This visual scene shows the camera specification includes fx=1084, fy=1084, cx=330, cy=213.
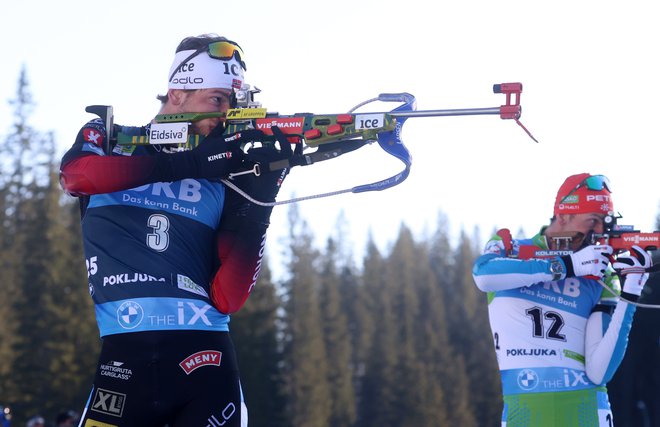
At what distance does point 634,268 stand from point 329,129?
3.40 m

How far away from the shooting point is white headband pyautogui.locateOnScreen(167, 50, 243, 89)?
6.01 m

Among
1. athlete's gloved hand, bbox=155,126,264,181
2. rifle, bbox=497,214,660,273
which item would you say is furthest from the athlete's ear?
athlete's gloved hand, bbox=155,126,264,181

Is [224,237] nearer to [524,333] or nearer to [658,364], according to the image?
[524,333]

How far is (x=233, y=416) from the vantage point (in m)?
5.35

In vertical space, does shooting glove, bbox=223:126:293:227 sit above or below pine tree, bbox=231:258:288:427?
above

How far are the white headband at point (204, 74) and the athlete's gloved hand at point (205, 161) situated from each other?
540 millimetres

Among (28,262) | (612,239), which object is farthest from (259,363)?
(612,239)

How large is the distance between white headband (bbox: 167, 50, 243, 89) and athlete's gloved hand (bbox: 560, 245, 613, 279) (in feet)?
10.3

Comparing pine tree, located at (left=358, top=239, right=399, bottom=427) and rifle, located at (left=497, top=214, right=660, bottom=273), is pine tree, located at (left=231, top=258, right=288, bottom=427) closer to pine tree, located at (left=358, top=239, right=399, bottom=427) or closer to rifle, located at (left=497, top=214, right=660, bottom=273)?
pine tree, located at (left=358, top=239, right=399, bottom=427)

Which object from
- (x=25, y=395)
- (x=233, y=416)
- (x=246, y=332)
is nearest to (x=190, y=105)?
(x=233, y=416)

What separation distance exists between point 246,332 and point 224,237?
5770 cm

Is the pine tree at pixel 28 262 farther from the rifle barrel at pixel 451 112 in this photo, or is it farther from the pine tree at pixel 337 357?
the rifle barrel at pixel 451 112

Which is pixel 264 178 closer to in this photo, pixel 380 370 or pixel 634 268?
pixel 634 268

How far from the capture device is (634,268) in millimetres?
8086
